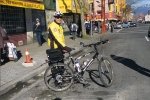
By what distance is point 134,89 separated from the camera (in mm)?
9484

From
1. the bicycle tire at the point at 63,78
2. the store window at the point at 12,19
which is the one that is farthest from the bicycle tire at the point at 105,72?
the store window at the point at 12,19

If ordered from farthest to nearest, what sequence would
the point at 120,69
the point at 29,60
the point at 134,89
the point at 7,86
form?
the point at 29,60 < the point at 120,69 < the point at 7,86 < the point at 134,89

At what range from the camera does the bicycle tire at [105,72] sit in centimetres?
984

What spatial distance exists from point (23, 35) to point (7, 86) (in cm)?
1618

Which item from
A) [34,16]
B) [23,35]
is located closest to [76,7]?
[34,16]

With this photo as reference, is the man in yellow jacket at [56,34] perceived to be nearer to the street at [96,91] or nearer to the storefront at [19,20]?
the street at [96,91]

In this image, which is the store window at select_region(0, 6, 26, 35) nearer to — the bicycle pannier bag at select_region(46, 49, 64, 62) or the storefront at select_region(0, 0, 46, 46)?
the storefront at select_region(0, 0, 46, 46)

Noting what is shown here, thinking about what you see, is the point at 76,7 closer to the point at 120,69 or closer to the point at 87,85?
the point at 120,69

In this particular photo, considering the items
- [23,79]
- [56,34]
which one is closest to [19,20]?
[23,79]

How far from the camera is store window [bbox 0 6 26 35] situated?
2369 centimetres

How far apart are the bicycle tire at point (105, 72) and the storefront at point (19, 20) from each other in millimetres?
12326

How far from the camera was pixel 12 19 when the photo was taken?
2509 centimetres

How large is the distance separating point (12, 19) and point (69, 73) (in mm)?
16102

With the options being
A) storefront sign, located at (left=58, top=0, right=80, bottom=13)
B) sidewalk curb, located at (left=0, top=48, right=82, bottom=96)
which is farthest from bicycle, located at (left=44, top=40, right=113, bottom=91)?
storefront sign, located at (left=58, top=0, right=80, bottom=13)
